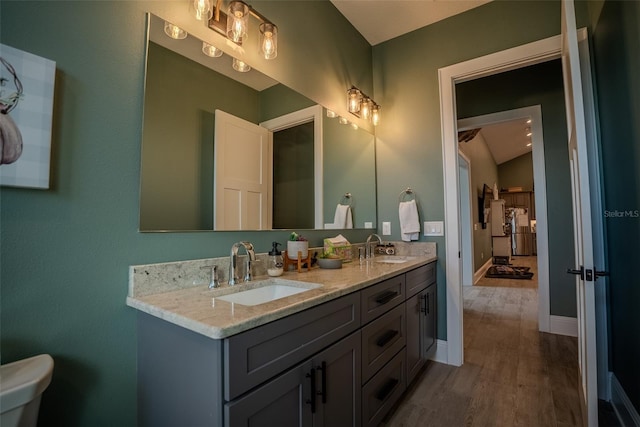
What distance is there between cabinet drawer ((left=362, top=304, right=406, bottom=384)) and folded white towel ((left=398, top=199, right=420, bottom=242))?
2.79 ft

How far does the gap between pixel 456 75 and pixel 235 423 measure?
270 centimetres

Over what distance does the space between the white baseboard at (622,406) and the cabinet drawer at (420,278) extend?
1.16 metres

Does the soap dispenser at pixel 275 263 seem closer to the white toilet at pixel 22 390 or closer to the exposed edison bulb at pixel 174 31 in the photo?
the white toilet at pixel 22 390

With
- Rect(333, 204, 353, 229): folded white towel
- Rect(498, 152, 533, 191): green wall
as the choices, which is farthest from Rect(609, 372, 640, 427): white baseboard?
Rect(498, 152, 533, 191): green wall

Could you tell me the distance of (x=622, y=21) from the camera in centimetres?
147

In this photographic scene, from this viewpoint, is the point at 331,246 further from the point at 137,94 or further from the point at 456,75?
the point at 456,75

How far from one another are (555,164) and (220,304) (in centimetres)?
361

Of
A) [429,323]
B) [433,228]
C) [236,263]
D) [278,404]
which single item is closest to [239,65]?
[236,263]

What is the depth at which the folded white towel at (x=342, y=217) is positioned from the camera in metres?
2.25

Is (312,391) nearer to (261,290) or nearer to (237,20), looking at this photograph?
(261,290)

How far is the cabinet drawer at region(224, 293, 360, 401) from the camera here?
771mm

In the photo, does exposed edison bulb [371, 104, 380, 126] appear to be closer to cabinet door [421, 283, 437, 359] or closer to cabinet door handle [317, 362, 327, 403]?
cabinet door [421, 283, 437, 359]

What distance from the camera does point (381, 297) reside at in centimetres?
150

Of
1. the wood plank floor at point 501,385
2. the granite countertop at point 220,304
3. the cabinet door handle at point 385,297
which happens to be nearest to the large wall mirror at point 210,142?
the granite countertop at point 220,304
